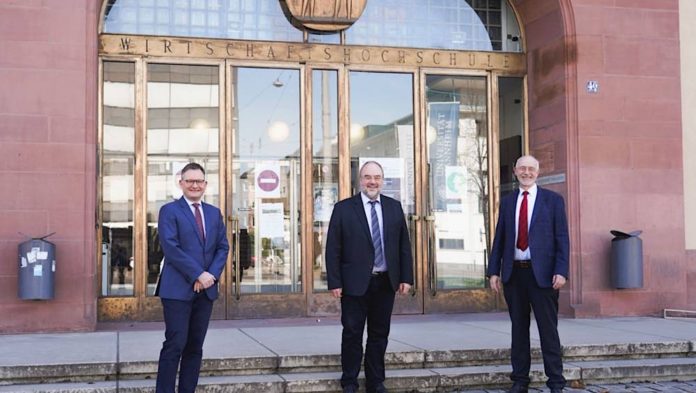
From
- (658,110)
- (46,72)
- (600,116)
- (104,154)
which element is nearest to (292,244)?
(104,154)

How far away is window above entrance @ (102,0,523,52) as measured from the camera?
966cm

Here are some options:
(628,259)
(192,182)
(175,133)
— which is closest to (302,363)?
(192,182)

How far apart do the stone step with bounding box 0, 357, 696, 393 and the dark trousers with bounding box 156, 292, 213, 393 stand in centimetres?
62

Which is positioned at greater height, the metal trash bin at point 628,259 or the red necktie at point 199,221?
the red necktie at point 199,221

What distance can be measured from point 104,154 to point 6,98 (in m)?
1.33

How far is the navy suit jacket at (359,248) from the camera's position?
6.27m

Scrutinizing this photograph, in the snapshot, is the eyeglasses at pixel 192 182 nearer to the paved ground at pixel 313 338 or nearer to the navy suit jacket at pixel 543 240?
the paved ground at pixel 313 338

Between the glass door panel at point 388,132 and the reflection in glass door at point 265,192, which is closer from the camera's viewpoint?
the reflection in glass door at point 265,192

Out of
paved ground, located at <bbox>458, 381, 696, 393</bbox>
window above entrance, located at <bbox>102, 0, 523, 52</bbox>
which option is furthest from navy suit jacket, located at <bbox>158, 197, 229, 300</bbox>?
window above entrance, located at <bbox>102, 0, 523, 52</bbox>

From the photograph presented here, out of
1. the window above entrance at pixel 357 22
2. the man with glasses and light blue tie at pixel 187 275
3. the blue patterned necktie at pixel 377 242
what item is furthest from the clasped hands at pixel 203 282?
the window above entrance at pixel 357 22

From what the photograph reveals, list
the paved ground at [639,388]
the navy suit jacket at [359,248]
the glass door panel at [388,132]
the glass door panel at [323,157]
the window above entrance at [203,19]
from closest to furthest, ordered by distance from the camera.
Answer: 1. the navy suit jacket at [359,248]
2. the paved ground at [639,388]
3. the window above entrance at [203,19]
4. the glass door panel at [323,157]
5. the glass door panel at [388,132]

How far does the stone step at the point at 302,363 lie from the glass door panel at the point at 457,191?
2868mm

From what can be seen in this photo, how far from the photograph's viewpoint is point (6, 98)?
8.41 meters

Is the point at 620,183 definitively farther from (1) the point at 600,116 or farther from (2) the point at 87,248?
(2) the point at 87,248
